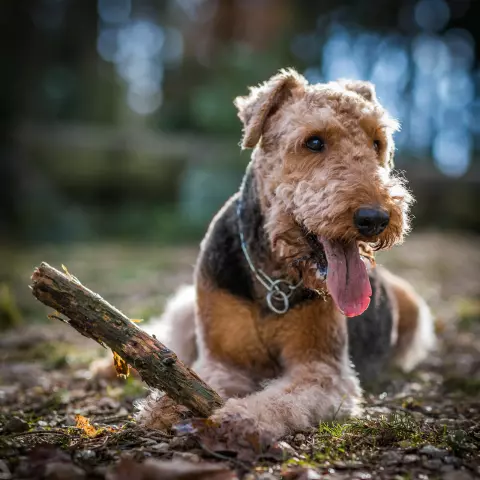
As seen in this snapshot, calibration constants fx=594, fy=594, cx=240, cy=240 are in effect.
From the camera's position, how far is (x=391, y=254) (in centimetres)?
1003

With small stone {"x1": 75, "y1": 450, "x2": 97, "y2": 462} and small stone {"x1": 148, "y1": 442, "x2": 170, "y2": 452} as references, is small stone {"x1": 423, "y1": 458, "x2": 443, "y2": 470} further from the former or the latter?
small stone {"x1": 75, "y1": 450, "x2": 97, "y2": 462}

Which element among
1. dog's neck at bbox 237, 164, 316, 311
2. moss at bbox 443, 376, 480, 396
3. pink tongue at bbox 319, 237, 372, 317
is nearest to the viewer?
pink tongue at bbox 319, 237, 372, 317

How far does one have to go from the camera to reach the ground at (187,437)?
2203mm

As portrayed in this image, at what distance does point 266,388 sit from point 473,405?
4.54 ft

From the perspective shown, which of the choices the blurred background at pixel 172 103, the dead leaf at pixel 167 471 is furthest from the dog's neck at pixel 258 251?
the blurred background at pixel 172 103

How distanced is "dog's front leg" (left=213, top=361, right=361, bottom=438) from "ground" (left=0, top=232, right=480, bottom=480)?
3.7 inches

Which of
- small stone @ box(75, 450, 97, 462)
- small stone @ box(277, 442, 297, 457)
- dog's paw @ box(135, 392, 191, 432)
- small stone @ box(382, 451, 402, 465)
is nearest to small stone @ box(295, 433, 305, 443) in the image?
small stone @ box(277, 442, 297, 457)

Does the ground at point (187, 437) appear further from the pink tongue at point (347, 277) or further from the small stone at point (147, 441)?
the pink tongue at point (347, 277)

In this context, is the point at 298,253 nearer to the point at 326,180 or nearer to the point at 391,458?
the point at 326,180

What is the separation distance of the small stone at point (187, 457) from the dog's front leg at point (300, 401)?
21 centimetres

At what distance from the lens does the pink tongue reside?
284 cm

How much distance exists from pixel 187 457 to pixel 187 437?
0.44ft

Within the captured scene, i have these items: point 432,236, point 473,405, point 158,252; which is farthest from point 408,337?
point 432,236

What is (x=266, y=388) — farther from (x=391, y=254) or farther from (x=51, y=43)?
(x=51, y=43)
